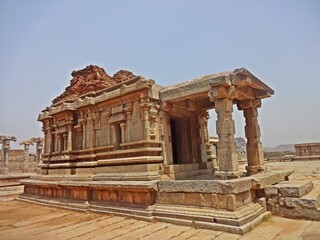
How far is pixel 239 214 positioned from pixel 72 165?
20.7ft

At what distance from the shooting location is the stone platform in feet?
16.1

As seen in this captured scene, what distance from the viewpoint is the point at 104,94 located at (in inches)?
327

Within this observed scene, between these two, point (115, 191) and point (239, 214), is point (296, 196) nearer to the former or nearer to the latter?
point (239, 214)

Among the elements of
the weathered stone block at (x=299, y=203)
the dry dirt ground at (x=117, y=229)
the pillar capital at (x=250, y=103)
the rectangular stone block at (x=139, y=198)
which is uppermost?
the pillar capital at (x=250, y=103)

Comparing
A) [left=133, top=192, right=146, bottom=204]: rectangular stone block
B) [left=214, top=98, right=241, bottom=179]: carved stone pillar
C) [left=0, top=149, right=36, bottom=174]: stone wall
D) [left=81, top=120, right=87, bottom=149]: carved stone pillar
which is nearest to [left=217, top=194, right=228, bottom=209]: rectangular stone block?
[left=214, top=98, right=241, bottom=179]: carved stone pillar

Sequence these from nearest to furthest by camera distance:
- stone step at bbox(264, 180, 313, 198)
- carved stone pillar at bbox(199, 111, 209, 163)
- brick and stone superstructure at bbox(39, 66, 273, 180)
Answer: stone step at bbox(264, 180, 313, 198)
brick and stone superstructure at bbox(39, 66, 273, 180)
carved stone pillar at bbox(199, 111, 209, 163)

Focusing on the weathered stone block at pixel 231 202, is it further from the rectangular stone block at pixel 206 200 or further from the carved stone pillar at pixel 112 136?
the carved stone pillar at pixel 112 136

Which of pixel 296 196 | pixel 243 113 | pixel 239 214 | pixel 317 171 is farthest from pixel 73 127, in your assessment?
pixel 317 171

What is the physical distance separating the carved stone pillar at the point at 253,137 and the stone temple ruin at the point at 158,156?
29 millimetres

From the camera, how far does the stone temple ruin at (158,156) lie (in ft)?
17.6

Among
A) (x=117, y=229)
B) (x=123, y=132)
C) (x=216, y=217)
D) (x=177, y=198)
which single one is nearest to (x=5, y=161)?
(x=123, y=132)

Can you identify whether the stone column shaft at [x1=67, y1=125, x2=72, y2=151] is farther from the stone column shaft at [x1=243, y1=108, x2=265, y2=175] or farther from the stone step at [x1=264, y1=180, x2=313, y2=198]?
the stone step at [x1=264, y1=180, x2=313, y2=198]

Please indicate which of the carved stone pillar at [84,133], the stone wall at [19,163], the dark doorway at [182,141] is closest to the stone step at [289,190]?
the dark doorway at [182,141]

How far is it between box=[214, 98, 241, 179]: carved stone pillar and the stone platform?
1.26ft
